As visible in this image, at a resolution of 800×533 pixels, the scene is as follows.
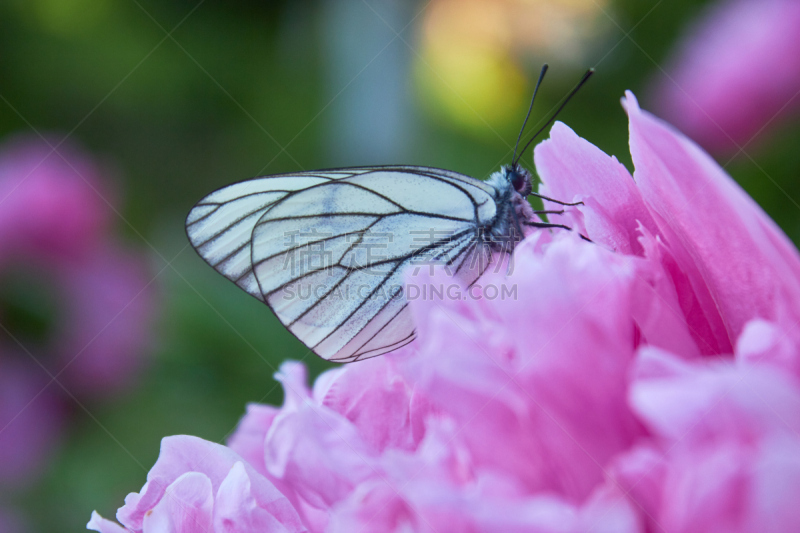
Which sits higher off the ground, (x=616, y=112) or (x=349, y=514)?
(x=616, y=112)

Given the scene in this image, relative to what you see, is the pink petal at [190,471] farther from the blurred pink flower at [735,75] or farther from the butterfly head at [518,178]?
the blurred pink flower at [735,75]

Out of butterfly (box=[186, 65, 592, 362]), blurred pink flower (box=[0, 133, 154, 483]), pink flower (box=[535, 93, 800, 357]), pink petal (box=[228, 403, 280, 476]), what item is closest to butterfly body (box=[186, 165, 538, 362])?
butterfly (box=[186, 65, 592, 362])

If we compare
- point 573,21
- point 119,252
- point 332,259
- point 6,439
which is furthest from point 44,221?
point 573,21

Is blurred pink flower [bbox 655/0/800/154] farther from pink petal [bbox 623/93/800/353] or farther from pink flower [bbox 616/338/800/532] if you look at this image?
pink flower [bbox 616/338/800/532]

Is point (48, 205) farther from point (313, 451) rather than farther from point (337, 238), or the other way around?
point (313, 451)

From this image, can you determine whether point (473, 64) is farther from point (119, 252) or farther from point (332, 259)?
point (332, 259)

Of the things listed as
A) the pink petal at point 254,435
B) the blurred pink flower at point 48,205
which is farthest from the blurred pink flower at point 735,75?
the blurred pink flower at point 48,205

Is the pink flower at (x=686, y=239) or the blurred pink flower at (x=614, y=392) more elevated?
the pink flower at (x=686, y=239)

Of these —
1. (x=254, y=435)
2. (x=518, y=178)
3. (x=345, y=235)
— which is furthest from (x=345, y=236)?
(x=254, y=435)
